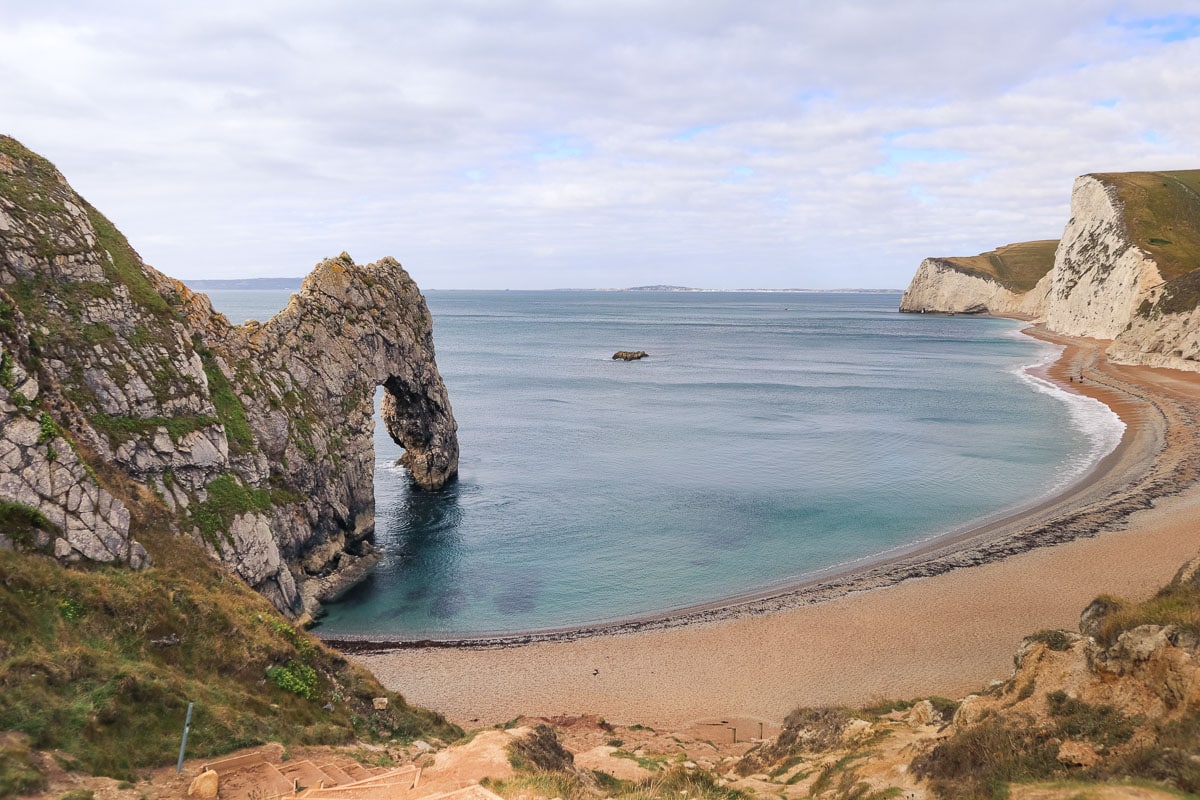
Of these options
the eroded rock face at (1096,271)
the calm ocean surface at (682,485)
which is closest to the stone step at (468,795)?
the calm ocean surface at (682,485)

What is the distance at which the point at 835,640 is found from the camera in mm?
28984

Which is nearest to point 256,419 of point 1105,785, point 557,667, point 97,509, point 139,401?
point 139,401

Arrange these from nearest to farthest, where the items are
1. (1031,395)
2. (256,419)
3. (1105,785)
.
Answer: (1105,785) → (256,419) → (1031,395)

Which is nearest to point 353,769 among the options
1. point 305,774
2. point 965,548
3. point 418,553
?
point 305,774

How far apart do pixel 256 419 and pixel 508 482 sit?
20658 millimetres

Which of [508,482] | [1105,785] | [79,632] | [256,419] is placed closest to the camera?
[1105,785]

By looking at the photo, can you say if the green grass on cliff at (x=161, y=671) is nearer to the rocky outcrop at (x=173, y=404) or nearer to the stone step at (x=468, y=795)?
the rocky outcrop at (x=173, y=404)

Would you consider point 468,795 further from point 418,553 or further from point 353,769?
point 418,553

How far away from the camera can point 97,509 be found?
768 inches

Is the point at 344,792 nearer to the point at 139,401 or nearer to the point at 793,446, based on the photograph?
the point at 139,401

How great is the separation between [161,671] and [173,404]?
14037 millimetres

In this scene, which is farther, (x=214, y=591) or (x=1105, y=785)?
(x=214, y=591)

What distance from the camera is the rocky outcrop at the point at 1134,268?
9044cm

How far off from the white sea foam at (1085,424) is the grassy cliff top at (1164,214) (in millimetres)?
34642
